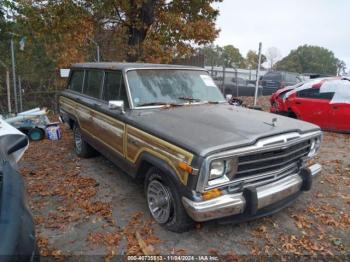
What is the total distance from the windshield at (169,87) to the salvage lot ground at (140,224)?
1450 millimetres

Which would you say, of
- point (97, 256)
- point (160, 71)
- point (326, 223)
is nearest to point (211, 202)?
point (97, 256)

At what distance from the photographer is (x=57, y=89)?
38.7 feet

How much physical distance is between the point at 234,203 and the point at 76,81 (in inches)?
183

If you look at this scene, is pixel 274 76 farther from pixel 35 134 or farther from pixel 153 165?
pixel 153 165

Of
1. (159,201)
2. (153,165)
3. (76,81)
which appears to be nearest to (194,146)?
(153,165)

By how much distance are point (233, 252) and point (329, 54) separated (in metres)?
73.5

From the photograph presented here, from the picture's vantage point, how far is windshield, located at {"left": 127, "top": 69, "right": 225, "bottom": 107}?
4.23 m

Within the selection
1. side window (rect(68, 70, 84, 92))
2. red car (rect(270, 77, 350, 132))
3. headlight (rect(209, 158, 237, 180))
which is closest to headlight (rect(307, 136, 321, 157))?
headlight (rect(209, 158, 237, 180))

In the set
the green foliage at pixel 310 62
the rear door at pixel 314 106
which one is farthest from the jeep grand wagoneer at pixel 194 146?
the green foliage at pixel 310 62

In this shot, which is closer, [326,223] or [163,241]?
[163,241]

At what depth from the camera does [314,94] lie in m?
8.37

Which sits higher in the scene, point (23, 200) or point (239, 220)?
point (23, 200)

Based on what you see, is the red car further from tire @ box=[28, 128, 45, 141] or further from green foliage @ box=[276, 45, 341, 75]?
green foliage @ box=[276, 45, 341, 75]

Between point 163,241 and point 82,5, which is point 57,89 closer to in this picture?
point 82,5
